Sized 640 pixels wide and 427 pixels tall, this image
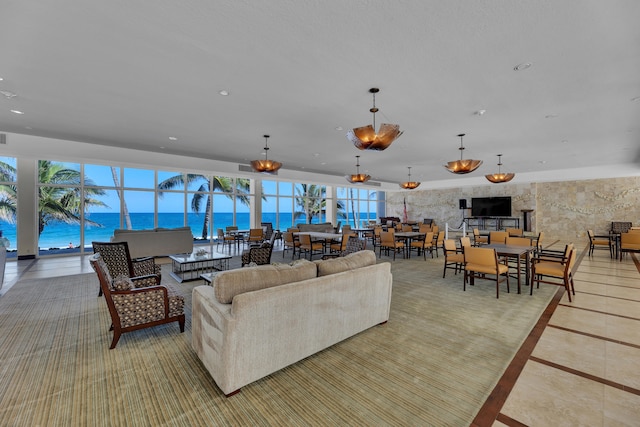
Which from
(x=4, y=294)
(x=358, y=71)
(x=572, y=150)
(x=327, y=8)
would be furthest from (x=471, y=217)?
(x=4, y=294)

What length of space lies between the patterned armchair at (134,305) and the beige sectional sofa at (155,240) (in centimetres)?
494

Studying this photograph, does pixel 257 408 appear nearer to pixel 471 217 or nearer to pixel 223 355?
pixel 223 355

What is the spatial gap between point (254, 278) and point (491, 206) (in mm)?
15484

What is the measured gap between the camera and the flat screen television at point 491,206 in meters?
13.8

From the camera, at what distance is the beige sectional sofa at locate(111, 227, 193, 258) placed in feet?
23.4

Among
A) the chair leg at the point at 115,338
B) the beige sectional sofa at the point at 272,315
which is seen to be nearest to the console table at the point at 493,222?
the beige sectional sofa at the point at 272,315

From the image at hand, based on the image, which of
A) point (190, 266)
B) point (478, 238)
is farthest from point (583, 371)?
point (190, 266)

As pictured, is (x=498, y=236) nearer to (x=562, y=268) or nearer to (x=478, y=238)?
(x=478, y=238)

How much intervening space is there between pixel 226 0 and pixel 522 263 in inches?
313

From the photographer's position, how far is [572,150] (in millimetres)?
8023

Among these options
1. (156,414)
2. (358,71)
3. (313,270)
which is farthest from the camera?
(358,71)

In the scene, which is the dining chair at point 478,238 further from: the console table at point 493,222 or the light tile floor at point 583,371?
the console table at point 493,222

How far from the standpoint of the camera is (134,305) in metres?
A: 2.83

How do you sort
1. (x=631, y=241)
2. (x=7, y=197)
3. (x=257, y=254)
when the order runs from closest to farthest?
(x=257, y=254)
(x=631, y=241)
(x=7, y=197)
